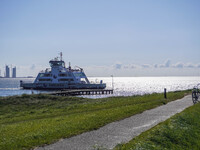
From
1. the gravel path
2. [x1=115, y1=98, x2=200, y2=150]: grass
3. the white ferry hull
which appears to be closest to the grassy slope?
[x1=115, y1=98, x2=200, y2=150]: grass

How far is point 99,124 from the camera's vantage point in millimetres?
10953

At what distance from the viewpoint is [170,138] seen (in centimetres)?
863

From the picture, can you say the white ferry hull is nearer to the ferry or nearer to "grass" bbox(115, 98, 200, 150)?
the ferry

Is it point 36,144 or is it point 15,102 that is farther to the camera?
point 15,102

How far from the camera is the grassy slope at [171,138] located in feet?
24.4

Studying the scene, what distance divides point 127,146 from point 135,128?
2.98 meters

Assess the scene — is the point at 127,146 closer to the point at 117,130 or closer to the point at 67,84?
the point at 117,130

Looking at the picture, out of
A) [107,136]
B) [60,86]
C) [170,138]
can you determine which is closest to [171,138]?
[170,138]

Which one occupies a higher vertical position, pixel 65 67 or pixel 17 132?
pixel 65 67

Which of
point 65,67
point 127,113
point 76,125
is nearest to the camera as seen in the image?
point 76,125

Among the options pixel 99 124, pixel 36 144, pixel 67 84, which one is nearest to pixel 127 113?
pixel 99 124

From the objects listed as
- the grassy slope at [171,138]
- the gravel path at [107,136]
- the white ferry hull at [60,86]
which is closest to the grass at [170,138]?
the grassy slope at [171,138]

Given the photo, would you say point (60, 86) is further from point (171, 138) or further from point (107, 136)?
point (171, 138)

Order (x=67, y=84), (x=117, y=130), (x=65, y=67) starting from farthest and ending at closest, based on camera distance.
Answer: (x=65, y=67)
(x=67, y=84)
(x=117, y=130)
